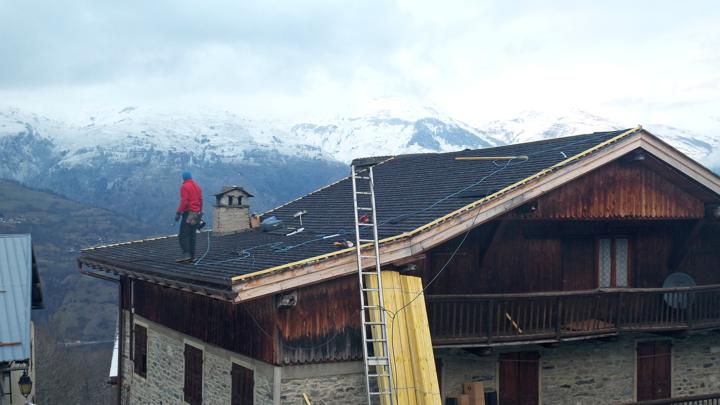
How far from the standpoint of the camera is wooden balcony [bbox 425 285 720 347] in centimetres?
1680

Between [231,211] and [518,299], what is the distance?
9347mm

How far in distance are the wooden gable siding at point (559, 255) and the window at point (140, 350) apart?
8.70m

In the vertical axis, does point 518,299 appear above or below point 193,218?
below

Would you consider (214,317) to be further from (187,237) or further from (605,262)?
(605,262)

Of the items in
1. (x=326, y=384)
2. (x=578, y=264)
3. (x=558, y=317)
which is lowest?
(x=326, y=384)

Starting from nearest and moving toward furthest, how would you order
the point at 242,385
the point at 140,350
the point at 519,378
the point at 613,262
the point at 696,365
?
the point at 242,385 < the point at 519,378 < the point at 613,262 < the point at 696,365 < the point at 140,350

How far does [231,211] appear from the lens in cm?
2319

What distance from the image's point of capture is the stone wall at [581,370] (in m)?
17.8

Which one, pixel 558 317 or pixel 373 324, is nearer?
pixel 373 324

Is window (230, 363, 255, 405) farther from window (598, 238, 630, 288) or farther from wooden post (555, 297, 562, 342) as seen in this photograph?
window (598, 238, 630, 288)

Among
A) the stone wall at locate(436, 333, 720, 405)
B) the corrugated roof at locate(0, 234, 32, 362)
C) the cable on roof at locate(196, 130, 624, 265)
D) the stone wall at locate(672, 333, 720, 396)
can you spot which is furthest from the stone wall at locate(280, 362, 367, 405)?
the corrugated roof at locate(0, 234, 32, 362)

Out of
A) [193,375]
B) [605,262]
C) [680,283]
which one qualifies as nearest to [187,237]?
[193,375]

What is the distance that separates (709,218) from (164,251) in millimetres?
13672

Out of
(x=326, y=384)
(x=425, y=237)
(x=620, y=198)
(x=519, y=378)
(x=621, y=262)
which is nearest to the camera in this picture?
(x=326, y=384)
